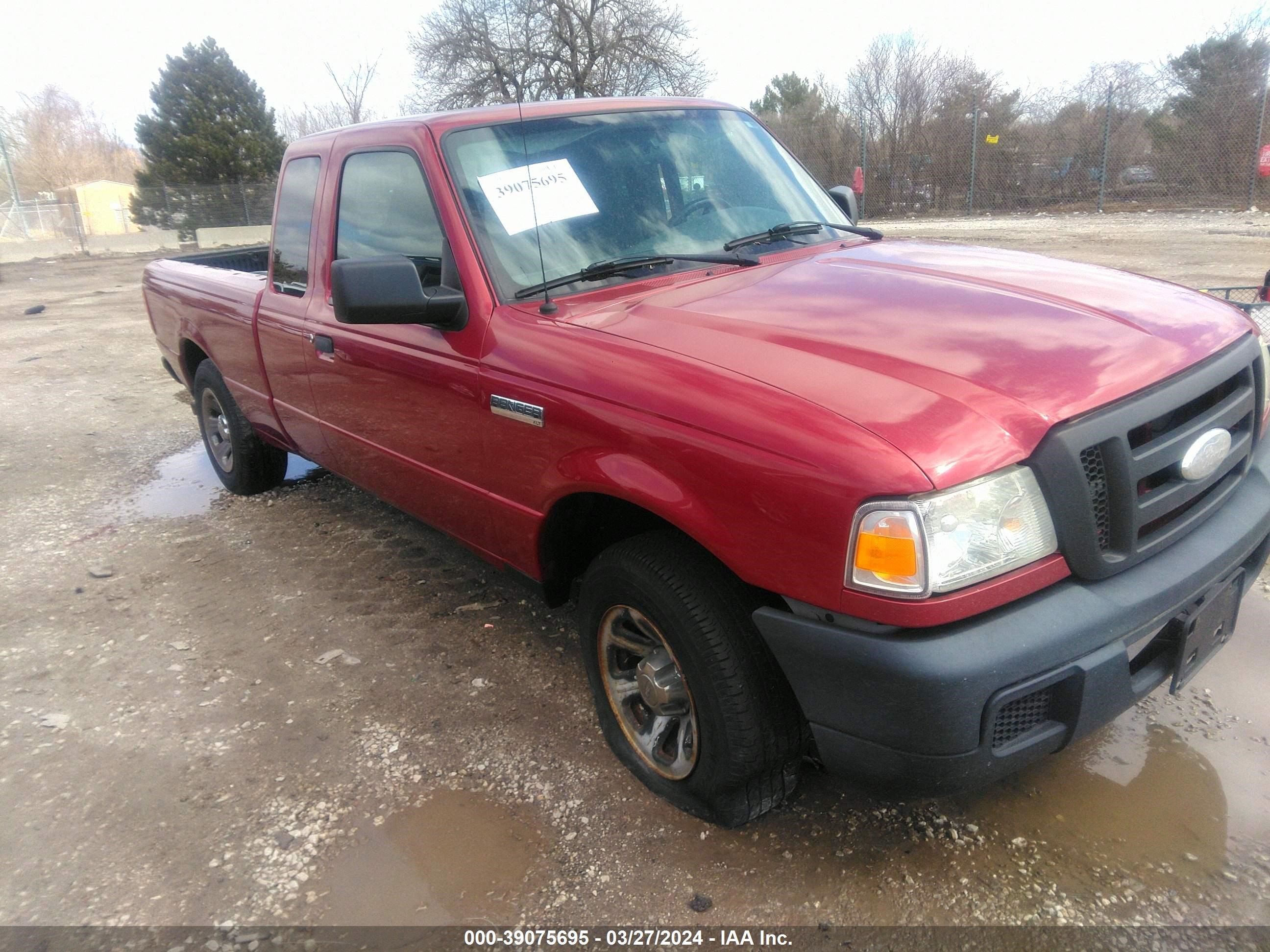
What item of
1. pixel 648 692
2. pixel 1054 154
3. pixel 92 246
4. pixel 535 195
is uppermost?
pixel 1054 154

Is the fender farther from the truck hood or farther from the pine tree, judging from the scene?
the pine tree

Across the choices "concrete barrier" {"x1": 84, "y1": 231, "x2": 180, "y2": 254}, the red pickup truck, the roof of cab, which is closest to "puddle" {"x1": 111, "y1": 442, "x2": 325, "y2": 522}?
the red pickup truck

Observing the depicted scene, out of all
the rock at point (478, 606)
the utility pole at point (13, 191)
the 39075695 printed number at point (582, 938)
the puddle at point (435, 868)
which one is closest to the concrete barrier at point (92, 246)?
the utility pole at point (13, 191)

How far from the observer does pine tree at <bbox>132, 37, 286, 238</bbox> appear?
3020cm

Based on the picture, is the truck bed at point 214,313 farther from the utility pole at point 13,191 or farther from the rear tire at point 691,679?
the utility pole at point 13,191

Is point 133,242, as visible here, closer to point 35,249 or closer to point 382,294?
point 35,249

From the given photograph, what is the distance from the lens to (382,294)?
2527 mm

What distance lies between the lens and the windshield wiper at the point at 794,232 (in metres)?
3.11

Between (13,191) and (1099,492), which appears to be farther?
(13,191)

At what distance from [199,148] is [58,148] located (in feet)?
94.8

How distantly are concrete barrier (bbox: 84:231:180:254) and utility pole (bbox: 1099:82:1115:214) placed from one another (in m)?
27.5

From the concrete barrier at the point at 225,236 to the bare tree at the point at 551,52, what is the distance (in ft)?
23.0

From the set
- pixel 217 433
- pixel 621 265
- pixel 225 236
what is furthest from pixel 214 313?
pixel 225 236

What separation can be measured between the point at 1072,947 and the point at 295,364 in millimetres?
3472
